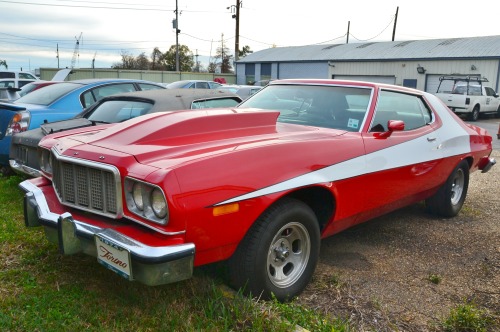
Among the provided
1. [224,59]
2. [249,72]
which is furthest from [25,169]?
[224,59]

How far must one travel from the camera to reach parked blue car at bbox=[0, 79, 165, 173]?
19.6 ft

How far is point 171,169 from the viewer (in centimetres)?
253

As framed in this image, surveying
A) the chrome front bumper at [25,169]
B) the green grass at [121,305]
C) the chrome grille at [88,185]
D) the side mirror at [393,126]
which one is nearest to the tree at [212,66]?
the chrome front bumper at [25,169]

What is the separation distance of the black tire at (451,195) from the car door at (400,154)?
37 centimetres

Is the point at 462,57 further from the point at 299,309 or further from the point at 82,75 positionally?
the point at 299,309

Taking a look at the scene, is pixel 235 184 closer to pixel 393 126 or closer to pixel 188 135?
pixel 188 135

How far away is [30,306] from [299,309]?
1691 millimetres

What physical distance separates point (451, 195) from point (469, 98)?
16.0 m

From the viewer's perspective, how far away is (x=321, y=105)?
13.6 ft

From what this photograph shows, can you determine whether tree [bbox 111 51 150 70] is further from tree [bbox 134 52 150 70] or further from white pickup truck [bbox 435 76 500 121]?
white pickup truck [bbox 435 76 500 121]

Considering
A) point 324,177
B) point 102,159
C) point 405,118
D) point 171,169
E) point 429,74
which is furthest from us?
point 429,74

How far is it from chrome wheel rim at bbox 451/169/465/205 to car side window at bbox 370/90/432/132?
3.16 feet

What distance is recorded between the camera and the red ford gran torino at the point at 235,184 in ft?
8.31

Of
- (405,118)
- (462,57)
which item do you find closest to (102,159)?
(405,118)
